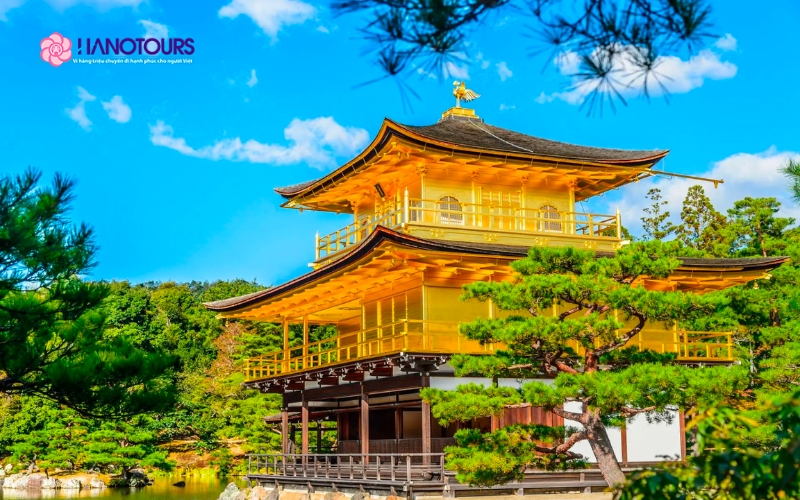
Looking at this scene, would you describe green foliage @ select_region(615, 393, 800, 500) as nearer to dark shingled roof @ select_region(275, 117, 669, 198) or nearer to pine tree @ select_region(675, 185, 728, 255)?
dark shingled roof @ select_region(275, 117, 669, 198)

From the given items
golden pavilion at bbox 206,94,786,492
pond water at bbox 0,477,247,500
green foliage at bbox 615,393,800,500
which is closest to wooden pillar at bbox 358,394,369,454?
golden pavilion at bbox 206,94,786,492

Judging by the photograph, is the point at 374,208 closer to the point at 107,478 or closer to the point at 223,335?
the point at 107,478

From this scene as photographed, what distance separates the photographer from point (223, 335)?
48.5 metres

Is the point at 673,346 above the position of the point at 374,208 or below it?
below

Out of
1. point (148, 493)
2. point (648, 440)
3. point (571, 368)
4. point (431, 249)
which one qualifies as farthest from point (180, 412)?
point (571, 368)

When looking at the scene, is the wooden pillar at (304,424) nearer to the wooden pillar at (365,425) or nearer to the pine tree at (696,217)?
the wooden pillar at (365,425)

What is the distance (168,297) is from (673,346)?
40717mm

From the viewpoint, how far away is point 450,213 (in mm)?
20453

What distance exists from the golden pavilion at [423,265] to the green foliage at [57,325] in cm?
692

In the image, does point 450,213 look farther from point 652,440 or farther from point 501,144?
point 652,440

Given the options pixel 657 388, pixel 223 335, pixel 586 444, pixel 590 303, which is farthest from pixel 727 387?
pixel 223 335

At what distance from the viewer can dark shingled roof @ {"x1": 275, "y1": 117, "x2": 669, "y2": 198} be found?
67.2 ft

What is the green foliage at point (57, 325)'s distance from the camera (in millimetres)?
9484

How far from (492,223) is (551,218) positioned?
60.9 inches
